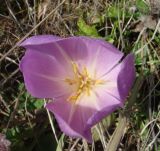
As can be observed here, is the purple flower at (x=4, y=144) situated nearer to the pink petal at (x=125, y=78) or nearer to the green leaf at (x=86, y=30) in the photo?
the pink petal at (x=125, y=78)

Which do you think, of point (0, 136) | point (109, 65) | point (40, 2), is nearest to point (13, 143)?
point (0, 136)

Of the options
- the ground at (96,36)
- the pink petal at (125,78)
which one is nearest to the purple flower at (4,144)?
the ground at (96,36)

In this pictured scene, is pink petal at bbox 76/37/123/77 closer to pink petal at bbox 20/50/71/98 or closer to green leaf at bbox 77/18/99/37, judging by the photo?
pink petal at bbox 20/50/71/98

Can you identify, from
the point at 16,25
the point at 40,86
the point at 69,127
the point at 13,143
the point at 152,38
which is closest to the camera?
the point at 69,127

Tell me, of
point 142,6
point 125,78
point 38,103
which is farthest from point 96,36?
point 125,78

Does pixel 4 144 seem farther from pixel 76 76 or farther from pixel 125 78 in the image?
pixel 125 78

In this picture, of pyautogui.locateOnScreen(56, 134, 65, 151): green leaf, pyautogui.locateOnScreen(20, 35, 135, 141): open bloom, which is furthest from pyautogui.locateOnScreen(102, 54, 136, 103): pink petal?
pyautogui.locateOnScreen(56, 134, 65, 151): green leaf

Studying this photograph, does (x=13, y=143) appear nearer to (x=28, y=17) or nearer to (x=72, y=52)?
(x=72, y=52)
